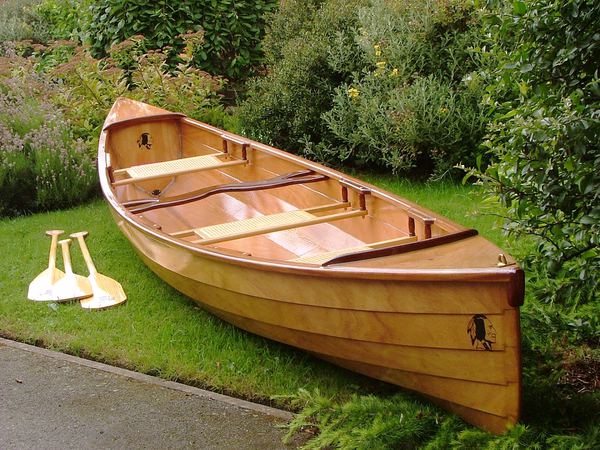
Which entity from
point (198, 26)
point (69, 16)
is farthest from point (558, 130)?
point (69, 16)

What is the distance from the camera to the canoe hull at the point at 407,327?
355cm

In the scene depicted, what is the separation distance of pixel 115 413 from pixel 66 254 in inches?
81.4

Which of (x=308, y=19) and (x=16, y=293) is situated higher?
(x=308, y=19)

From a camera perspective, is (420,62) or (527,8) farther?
(420,62)

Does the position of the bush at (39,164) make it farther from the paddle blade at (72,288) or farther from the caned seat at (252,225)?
the caned seat at (252,225)

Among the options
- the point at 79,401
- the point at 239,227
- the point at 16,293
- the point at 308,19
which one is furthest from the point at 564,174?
the point at 308,19

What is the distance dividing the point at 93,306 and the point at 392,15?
401 cm

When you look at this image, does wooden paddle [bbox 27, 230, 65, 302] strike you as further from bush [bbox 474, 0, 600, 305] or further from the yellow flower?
the yellow flower

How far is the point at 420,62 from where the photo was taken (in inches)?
309

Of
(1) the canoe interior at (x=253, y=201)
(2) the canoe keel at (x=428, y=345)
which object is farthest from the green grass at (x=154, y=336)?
(1) the canoe interior at (x=253, y=201)

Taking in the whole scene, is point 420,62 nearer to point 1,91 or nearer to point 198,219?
point 198,219

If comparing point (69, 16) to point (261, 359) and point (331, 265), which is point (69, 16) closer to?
point (261, 359)

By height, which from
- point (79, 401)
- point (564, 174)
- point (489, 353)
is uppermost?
point (564, 174)

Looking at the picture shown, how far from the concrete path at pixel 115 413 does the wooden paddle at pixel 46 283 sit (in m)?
0.85
